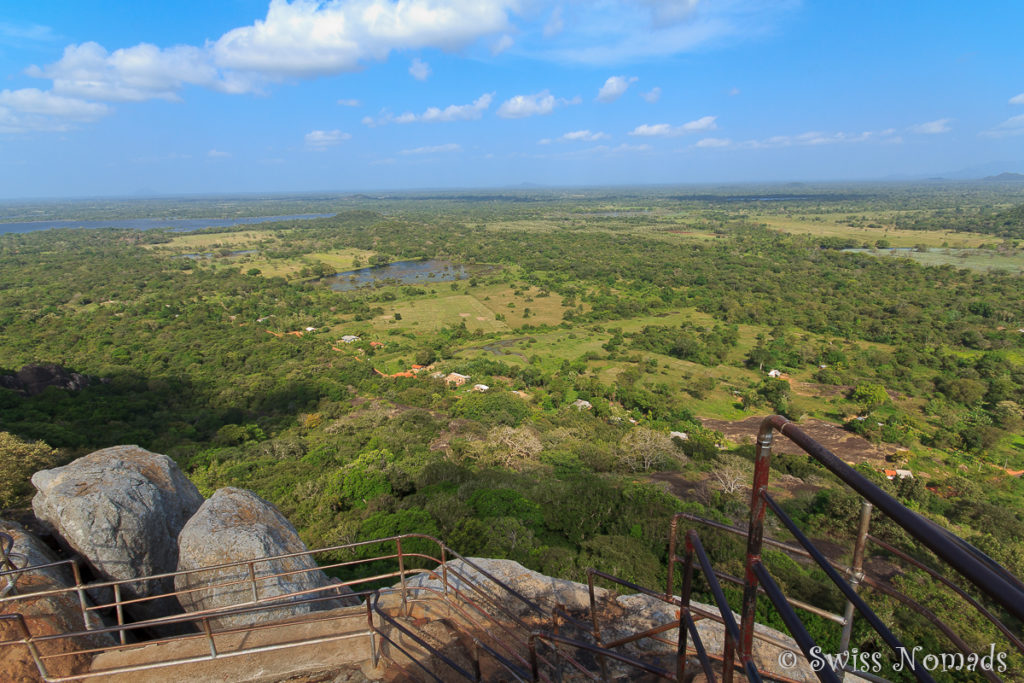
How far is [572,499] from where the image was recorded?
1605 cm

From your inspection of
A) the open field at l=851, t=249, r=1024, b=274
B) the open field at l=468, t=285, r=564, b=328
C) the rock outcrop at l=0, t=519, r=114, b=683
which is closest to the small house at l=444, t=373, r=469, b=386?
the open field at l=468, t=285, r=564, b=328

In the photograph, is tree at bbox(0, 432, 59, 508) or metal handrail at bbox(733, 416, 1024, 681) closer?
metal handrail at bbox(733, 416, 1024, 681)

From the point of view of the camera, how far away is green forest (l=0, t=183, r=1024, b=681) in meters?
15.0

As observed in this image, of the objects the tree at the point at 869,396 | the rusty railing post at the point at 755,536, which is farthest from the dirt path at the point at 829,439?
the rusty railing post at the point at 755,536

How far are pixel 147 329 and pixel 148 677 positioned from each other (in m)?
53.5

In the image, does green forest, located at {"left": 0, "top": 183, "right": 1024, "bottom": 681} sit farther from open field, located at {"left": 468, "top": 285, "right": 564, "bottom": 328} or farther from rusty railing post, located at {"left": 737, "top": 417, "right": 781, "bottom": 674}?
rusty railing post, located at {"left": 737, "top": 417, "right": 781, "bottom": 674}

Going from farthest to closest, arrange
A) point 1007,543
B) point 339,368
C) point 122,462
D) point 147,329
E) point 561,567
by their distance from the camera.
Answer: point 147,329
point 339,368
point 1007,543
point 561,567
point 122,462

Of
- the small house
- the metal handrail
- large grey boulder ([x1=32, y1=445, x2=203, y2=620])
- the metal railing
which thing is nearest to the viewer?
the metal handrail

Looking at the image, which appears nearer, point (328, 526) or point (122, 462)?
point (122, 462)

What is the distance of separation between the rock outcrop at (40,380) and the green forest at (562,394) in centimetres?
44

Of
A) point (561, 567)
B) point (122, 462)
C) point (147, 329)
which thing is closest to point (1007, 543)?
point (561, 567)

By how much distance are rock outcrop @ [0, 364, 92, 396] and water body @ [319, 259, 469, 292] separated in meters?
36.7

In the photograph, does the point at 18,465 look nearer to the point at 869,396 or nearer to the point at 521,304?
the point at 869,396

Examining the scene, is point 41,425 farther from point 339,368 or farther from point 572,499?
point 572,499
